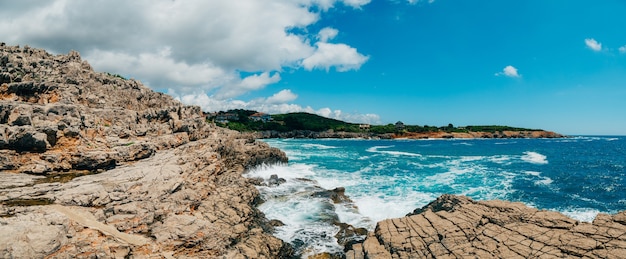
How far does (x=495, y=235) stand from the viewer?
12.5 metres

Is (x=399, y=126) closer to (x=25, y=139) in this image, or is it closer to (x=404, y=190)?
(x=404, y=190)

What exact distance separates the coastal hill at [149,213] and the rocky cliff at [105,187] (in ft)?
0.18

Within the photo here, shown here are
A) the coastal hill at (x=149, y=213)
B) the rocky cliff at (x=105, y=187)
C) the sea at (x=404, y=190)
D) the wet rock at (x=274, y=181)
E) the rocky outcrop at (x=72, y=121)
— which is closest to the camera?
the coastal hill at (x=149, y=213)

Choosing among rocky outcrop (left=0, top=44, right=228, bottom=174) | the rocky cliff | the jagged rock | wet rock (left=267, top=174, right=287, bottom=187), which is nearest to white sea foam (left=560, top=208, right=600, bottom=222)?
the rocky cliff

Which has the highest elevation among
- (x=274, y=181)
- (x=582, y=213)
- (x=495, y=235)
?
(x=495, y=235)

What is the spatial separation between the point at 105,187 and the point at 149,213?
8.47ft

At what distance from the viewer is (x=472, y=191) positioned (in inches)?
1241

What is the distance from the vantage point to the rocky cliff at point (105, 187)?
11.3 metres

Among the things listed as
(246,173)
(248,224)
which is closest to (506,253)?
(248,224)

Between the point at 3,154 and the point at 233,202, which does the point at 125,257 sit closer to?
the point at 233,202

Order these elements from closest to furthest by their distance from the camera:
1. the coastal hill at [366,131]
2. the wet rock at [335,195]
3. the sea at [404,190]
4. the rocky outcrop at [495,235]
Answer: the rocky outcrop at [495,235]
the sea at [404,190]
the wet rock at [335,195]
the coastal hill at [366,131]

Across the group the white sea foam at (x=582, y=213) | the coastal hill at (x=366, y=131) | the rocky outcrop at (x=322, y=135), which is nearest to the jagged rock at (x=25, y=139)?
the white sea foam at (x=582, y=213)

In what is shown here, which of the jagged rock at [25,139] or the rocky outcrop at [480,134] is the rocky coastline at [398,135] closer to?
the rocky outcrop at [480,134]

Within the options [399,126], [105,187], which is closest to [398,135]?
[399,126]
